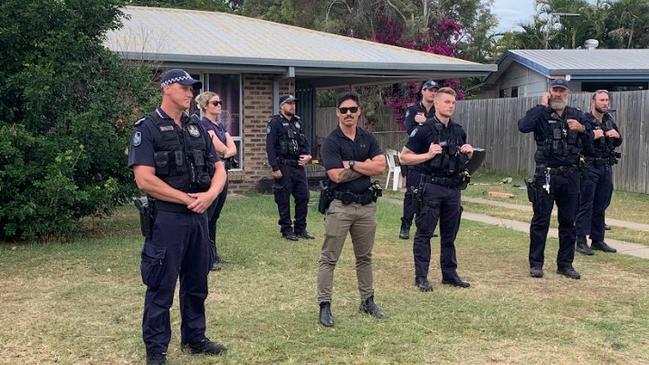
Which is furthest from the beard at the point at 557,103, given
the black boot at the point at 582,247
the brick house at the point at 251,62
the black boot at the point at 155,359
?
the brick house at the point at 251,62

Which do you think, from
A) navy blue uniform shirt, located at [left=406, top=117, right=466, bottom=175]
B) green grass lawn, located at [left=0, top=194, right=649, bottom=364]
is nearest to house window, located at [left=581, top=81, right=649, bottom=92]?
green grass lawn, located at [left=0, top=194, right=649, bottom=364]

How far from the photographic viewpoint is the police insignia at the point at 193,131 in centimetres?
456

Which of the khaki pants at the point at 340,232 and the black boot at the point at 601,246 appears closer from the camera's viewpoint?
the khaki pants at the point at 340,232

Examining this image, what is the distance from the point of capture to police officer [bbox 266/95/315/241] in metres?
8.92

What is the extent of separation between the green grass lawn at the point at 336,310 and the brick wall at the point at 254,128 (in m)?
5.57

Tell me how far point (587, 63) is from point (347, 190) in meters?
18.8

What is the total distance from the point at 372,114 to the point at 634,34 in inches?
768

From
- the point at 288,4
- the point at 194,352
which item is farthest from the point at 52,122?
the point at 288,4

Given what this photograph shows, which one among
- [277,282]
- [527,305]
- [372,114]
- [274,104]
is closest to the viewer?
[527,305]

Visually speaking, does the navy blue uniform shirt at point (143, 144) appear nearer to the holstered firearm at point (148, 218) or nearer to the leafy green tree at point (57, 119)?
A: the holstered firearm at point (148, 218)

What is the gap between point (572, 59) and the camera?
75.3 feet

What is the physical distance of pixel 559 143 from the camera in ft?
22.7

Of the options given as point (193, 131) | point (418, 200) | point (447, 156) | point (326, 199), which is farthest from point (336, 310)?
point (193, 131)

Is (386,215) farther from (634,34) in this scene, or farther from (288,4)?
(634,34)
